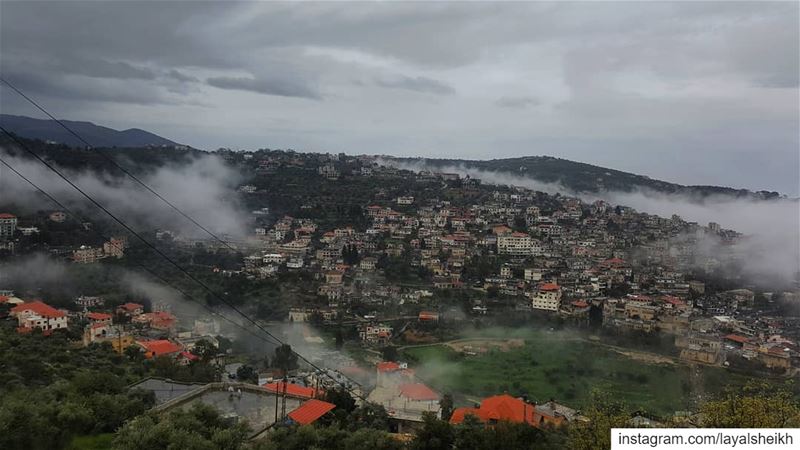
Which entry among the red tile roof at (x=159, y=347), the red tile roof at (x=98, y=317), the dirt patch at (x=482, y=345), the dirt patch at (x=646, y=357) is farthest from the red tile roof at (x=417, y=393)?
the red tile roof at (x=98, y=317)

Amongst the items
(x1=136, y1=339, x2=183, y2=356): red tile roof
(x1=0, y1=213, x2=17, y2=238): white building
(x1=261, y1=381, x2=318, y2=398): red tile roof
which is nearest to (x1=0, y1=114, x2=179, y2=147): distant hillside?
(x1=0, y1=213, x2=17, y2=238): white building

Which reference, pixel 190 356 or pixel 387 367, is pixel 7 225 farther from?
pixel 387 367

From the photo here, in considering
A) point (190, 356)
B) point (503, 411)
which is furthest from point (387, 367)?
point (190, 356)

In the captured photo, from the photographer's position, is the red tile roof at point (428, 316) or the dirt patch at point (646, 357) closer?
the dirt patch at point (646, 357)

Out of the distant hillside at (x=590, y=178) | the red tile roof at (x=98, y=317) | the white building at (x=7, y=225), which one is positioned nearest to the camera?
the red tile roof at (x=98, y=317)

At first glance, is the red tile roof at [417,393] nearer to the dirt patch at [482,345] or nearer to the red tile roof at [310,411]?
the red tile roof at [310,411]

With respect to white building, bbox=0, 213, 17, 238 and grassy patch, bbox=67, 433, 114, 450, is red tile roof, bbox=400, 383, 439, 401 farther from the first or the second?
white building, bbox=0, 213, 17, 238

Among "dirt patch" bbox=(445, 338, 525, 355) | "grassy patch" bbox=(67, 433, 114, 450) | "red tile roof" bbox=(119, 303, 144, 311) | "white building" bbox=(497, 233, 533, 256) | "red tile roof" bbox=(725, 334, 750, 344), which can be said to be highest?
"white building" bbox=(497, 233, 533, 256)
